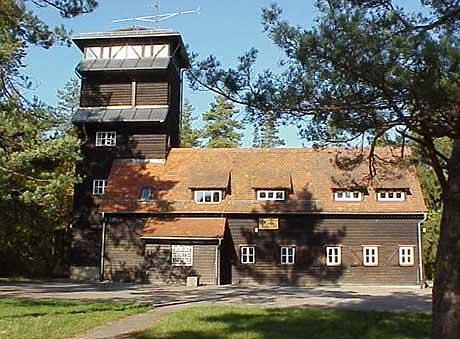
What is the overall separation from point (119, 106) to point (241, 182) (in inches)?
335

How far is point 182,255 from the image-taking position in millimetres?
30109

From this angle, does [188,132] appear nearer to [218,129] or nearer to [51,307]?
[218,129]

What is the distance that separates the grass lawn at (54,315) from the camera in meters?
11.8

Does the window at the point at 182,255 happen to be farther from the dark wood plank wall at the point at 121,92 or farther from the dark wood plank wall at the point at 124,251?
the dark wood plank wall at the point at 121,92

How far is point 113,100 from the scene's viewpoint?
34938 mm

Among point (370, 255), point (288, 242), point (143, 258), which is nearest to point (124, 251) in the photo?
point (143, 258)

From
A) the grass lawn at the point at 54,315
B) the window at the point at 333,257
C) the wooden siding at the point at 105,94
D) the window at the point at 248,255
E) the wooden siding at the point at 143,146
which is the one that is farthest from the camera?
the wooden siding at the point at 105,94

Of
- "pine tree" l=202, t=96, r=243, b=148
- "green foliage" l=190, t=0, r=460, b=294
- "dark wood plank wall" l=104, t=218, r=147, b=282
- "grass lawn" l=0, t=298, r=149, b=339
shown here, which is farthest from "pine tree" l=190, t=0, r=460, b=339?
"pine tree" l=202, t=96, r=243, b=148

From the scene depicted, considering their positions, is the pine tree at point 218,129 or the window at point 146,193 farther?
the pine tree at point 218,129

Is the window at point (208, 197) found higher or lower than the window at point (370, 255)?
higher

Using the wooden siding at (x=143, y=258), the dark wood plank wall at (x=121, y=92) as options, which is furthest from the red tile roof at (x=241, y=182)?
the dark wood plank wall at (x=121, y=92)

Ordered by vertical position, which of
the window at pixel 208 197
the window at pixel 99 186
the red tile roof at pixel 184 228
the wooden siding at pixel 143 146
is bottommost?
the red tile roof at pixel 184 228

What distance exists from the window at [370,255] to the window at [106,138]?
50.9 feet

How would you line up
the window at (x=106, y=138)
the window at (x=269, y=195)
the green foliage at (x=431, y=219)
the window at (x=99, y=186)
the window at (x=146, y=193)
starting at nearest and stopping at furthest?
1. the window at (x=269, y=195)
2. the window at (x=146, y=193)
3. the window at (x=99, y=186)
4. the window at (x=106, y=138)
5. the green foliage at (x=431, y=219)
